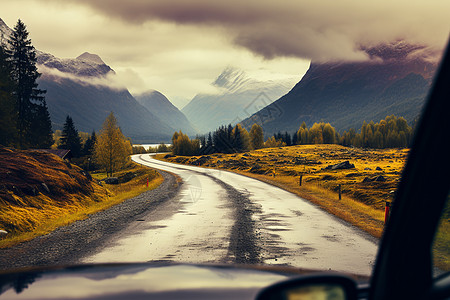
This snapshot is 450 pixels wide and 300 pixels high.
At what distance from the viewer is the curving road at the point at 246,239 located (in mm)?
8289

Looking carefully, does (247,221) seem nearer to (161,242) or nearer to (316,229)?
(316,229)

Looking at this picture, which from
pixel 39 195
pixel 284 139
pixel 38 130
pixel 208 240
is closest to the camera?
pixel 208 240

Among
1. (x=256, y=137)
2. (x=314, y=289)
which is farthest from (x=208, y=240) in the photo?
(x=256, y=137)

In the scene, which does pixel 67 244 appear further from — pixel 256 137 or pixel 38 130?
pixel 256 137

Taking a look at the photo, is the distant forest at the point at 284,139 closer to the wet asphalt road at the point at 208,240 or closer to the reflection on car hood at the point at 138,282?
the wet asphalt road at the point at 208,240

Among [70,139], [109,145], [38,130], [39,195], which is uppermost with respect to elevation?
[38,130]

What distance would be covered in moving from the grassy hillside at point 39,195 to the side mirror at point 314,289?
11745mm

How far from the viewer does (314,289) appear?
153cm

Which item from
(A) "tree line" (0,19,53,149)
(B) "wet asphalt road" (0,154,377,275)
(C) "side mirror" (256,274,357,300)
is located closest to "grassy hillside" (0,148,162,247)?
(B) "wet asphalt road" (0,154,377,275)

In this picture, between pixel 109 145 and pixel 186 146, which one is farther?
pixel 186 146

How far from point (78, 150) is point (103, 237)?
88.8 m

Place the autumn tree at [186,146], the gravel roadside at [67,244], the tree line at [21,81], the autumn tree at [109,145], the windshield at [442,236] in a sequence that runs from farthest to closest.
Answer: the autumn tree at [186,146]
the autumn tree at [109,145]
the tree line at [21,81]
the gravel roadside at [67,244]
the windshield at [442,236]

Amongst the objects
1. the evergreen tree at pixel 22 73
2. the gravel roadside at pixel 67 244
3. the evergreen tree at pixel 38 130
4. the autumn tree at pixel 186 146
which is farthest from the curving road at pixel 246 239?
the autumn tree at pixel 186 146

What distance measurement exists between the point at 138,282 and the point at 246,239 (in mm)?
7997
